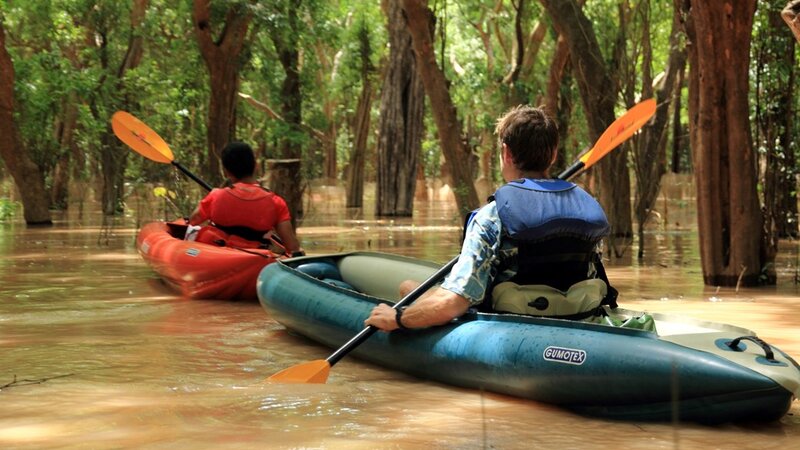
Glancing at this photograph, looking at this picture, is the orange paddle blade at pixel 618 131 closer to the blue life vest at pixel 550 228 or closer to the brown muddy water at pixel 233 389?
the brown muddy water at pixel 233 389

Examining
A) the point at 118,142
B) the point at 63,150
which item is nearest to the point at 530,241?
the point at 118,142

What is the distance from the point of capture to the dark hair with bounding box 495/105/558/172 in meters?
4.77

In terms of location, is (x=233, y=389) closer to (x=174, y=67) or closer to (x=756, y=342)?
(x=756, y=342)

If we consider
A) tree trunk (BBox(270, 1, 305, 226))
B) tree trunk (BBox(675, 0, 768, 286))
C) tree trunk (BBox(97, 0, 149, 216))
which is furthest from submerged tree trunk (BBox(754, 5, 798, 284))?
tree trunk (BBox(97, 0, 149, 216))

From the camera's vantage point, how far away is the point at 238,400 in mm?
4758

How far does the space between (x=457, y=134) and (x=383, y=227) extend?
4067 millimetres

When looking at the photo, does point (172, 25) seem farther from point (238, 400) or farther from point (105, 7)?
point (238, 400)

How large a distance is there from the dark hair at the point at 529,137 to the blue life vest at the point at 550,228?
112mm

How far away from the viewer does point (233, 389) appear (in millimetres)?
5004

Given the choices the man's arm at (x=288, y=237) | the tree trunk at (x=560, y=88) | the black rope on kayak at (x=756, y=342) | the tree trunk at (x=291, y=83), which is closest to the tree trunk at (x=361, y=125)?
the tree trunk at (x=291, y=83)

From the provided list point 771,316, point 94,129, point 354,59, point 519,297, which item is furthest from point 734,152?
point 354,59

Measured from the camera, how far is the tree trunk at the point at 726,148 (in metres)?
8.88

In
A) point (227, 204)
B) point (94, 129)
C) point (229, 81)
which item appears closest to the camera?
point (227, 204)

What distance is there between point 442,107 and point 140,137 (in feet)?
16.0
